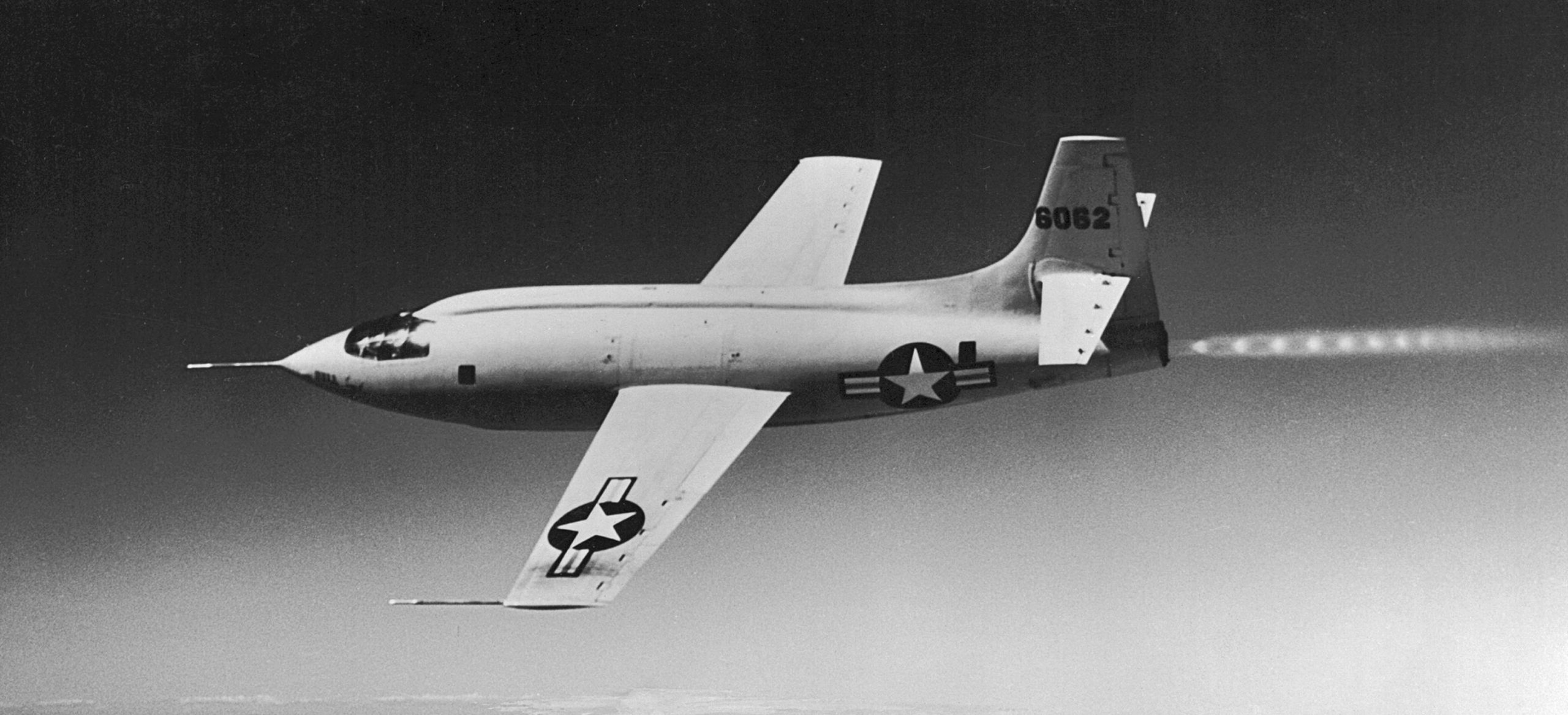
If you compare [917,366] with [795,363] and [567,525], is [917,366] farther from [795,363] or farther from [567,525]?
[567,525]

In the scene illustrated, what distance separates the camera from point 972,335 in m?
11.1

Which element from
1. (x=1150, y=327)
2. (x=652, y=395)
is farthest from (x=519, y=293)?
(x=1150, y=327)

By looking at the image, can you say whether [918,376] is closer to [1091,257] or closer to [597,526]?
[1091,257]

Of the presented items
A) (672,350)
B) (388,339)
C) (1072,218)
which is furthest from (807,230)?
(388,339)

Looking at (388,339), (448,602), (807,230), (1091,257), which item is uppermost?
(807,230)

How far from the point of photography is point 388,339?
11.6 m

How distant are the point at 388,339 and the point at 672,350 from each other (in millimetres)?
2853

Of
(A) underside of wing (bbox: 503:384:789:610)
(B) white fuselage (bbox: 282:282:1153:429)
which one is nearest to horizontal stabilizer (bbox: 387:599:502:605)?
(A) underside of wing (bbox: 503:384:789:610)

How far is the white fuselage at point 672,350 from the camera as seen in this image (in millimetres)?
11109

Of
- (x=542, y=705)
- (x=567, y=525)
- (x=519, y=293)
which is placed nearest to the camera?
(x=567, y=525)

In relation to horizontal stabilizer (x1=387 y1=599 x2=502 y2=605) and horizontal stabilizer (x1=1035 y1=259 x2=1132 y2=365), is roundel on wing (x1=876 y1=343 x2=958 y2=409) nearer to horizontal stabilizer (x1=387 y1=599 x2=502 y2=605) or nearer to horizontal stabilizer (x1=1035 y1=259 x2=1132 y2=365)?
horizontal stabilizer (x1=1035 y1=259 x2=1132 y2=365)

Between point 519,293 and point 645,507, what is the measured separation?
3.00 meters

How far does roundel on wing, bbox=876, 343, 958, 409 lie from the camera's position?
1109 cm

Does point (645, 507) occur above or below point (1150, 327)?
below
